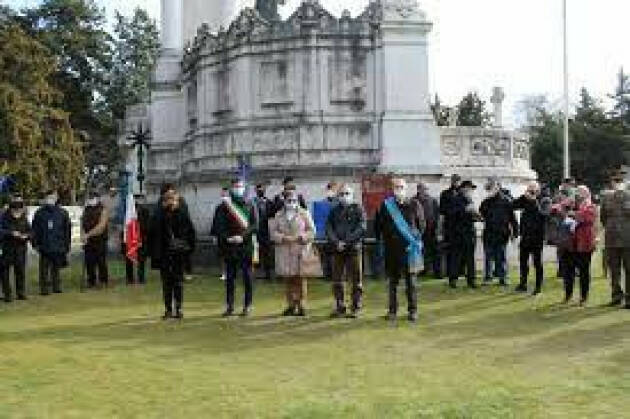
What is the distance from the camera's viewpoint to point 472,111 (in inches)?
2111

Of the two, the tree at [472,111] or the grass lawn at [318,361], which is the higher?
the tree at [472,111]

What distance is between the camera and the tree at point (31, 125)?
145 feet

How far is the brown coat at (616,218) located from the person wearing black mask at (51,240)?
9.05 m

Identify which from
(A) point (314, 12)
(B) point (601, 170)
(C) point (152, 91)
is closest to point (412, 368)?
(A) point (314, 12)

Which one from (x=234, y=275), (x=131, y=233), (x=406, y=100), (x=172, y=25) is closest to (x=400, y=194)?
(x=234, y=275)

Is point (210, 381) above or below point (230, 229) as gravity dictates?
below

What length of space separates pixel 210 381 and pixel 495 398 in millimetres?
2685

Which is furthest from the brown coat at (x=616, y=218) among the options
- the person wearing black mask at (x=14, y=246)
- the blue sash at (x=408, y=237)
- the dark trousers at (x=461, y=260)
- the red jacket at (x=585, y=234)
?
the person wearing black mask at (x=14, y=246)

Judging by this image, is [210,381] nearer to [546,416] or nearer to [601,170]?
[546,416]

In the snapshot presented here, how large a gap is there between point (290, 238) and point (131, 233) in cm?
573

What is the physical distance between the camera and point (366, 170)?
75.9 feet

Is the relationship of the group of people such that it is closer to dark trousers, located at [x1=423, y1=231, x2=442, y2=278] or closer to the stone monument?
dark trousers, located at [x1=423, y1=231, x2=442, y2=278]

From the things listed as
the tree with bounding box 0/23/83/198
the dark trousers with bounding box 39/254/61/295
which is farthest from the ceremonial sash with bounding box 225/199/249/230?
the tree with bounding box 0/23/83/198

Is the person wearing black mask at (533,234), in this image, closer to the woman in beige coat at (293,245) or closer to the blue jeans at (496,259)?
the blue jeans at (496,259)
